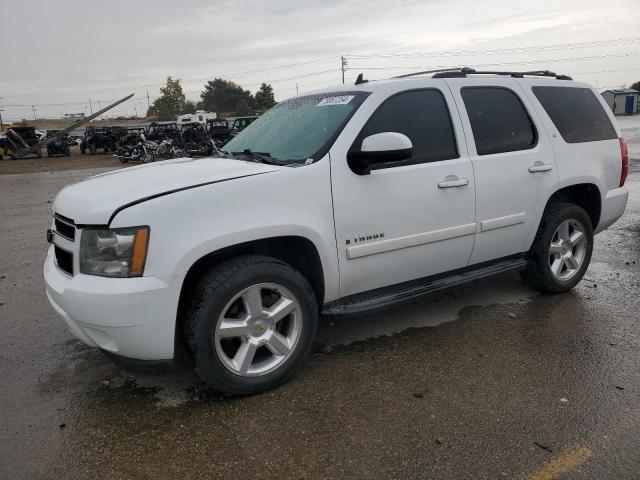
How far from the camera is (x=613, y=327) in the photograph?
156 inches

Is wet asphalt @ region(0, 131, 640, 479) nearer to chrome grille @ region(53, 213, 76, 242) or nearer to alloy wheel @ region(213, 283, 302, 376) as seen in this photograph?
alloy wheel @ region(213, 283, 302, 376)

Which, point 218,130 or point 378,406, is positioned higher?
point 218,130

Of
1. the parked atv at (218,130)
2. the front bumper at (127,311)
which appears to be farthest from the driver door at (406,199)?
the parked atv at (218,130)

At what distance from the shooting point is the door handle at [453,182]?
363cm

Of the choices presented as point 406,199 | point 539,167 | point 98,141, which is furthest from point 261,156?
point 98,141

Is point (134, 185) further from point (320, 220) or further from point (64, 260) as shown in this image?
point (320, 220)

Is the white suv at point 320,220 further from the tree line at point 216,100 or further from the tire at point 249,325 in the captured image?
the tree line at point 216,100

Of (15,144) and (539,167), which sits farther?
(15,144)

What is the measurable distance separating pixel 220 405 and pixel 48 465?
0.90 m

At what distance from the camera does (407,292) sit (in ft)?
12.0

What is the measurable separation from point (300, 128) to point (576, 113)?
2.55 meters

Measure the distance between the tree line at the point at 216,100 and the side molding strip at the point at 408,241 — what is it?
86.9 metres

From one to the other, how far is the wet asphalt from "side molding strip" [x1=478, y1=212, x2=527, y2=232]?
0.76 metres

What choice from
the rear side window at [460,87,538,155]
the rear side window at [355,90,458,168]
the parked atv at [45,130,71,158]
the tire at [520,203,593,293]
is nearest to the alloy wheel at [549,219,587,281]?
the tire at [520,203,593,293]
